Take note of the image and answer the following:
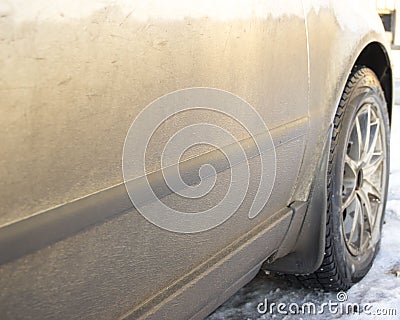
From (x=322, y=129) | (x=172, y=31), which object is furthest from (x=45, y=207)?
(x=322, y=129)

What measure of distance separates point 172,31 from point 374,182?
5.44ft

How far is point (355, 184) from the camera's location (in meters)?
2.33

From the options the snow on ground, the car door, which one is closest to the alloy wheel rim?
the snow on ground

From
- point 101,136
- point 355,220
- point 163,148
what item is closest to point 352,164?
point 355,220

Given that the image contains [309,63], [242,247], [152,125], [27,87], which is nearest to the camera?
[27,87]

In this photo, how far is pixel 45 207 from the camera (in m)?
0.91

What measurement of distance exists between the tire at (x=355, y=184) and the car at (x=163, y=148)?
0.02 m

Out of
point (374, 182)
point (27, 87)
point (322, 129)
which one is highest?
point (27, 87)

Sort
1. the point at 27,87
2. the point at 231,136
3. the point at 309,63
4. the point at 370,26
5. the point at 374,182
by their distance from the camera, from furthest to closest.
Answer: the point at 374,182 → the point at 370,26 → the point at 309,63 → the point at 231,136 → the point at 27,87

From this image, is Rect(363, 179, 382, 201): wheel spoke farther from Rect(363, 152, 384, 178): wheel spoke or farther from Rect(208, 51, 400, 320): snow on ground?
Rect(208, 51, 400, 320): snow on ground

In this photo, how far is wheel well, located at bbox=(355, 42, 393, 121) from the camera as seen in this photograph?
247 centimetres

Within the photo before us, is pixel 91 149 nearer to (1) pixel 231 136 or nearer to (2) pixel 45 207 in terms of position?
(2) pixel 45 207

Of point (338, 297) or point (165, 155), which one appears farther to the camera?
point (338, 297)

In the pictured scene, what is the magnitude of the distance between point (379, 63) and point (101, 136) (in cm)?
186
